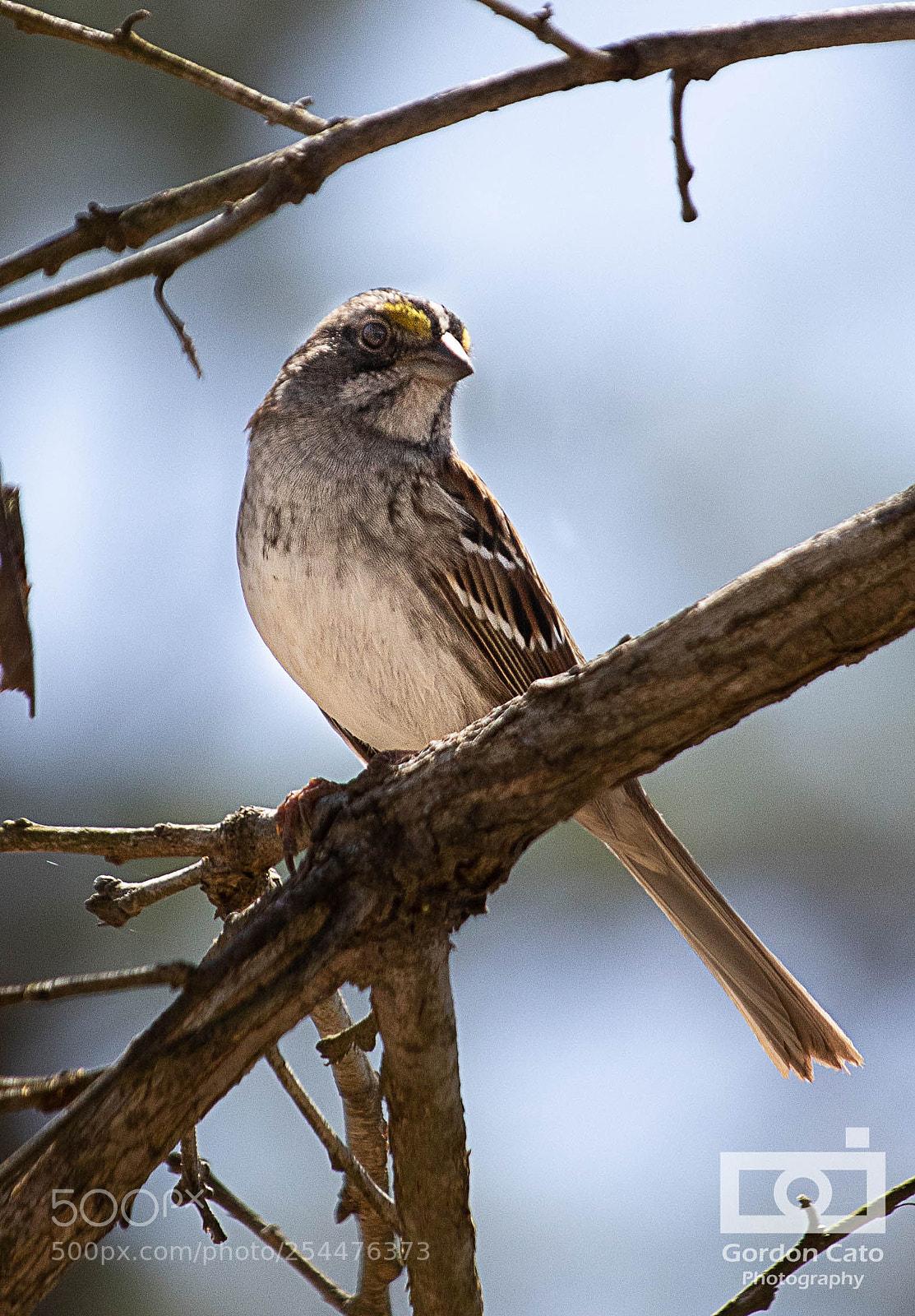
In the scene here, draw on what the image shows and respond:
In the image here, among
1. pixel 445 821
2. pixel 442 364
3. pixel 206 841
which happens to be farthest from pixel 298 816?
pixel 442 364

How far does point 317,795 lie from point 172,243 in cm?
147

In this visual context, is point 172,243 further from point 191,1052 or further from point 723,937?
point 723,937

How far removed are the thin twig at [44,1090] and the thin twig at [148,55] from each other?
1.52 meters

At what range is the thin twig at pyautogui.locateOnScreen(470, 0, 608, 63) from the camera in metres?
1.76

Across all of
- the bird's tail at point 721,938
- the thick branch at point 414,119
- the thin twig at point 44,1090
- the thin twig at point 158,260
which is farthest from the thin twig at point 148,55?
the bird's tail at point 721,938

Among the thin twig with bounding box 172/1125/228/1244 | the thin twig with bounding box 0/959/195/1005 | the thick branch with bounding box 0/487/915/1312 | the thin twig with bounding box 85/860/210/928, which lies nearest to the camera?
the thin twig with bounding box 0/959/195/1005

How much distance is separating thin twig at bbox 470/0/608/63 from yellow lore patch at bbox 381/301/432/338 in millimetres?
2022

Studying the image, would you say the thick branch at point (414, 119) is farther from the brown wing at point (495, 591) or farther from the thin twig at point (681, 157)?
the brown wing at point (495, 591)

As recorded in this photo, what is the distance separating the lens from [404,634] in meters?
3.29

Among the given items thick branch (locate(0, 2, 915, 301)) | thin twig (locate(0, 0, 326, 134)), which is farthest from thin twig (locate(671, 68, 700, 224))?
thin twig (locate(0, 0, 326, 134))

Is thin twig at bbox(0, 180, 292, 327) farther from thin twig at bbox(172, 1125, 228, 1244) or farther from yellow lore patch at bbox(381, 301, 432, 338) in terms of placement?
yellow lore patch at bbox(381, 301, 432, 338)

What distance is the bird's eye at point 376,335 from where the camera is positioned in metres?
3.91

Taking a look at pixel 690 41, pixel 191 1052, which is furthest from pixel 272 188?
pixel 191 1052

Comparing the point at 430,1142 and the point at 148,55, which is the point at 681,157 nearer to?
the point at 148,55
